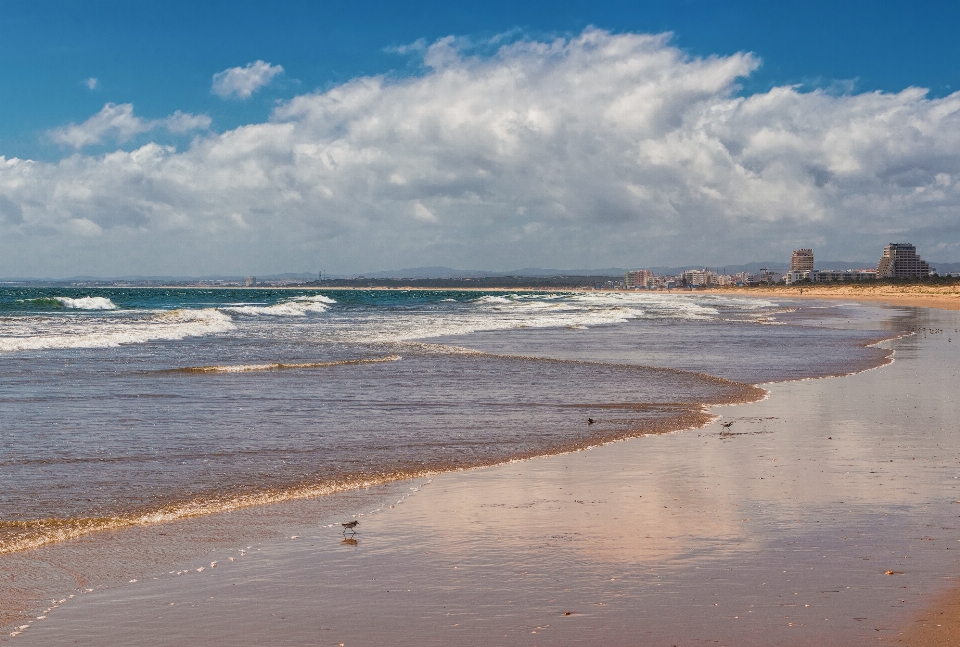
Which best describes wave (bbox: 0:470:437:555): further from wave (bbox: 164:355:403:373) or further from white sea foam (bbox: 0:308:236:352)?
white sea foam (bbox: 0:308:236:352)

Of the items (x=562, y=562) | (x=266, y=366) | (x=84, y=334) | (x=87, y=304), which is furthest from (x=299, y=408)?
(x=87, y=304)

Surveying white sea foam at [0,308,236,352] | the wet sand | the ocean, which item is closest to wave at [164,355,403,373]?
the ocean

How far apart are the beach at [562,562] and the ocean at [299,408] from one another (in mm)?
974

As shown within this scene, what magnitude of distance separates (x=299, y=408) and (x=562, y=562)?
31.7 ft

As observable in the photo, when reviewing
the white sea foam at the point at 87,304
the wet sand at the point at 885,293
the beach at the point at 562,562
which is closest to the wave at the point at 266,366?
the beach at the point at 562,562

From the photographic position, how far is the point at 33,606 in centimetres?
610

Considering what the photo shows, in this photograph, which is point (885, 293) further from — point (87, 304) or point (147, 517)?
point (147, 517)

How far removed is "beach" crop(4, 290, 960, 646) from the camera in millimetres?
5680

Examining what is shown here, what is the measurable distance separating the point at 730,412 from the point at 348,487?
8.11 m

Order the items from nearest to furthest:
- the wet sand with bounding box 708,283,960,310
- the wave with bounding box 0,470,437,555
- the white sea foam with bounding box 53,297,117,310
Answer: the wave with bounding box 0,470,437,555 → the white sea foam with bounding box 53,297,117,310 → the wet sand with bounding box 708,283,960,310

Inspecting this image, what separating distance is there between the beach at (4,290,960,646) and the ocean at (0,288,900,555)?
97 centimetres

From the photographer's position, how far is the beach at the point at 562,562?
5680mm

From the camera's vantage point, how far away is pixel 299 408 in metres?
15.8

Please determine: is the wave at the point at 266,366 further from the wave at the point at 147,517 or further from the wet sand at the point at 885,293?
the wet sand at the point at 885,293
